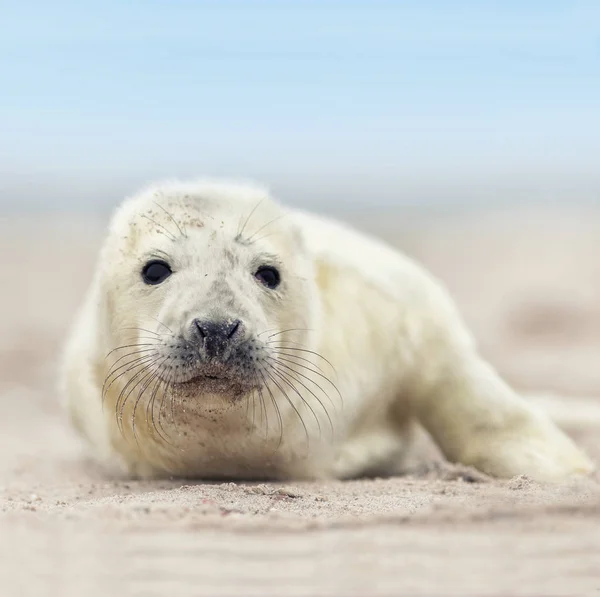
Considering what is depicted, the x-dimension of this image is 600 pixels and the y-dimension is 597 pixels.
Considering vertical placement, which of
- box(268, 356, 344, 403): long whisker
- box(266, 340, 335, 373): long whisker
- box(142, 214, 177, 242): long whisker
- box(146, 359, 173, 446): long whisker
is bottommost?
box(146, 359, 173, 446): long whisker

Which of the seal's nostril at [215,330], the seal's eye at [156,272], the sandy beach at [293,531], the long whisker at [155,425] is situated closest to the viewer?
the sandy beach at [293,531]

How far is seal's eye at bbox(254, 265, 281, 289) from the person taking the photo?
4.25m

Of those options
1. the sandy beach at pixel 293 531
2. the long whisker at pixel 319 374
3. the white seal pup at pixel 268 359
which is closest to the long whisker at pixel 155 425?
the white seal pup at pixel 268 359

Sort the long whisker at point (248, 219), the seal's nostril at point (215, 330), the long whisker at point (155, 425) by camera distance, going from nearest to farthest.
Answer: the seal's nostril at point (215, 330) → the long whisker at point (155, 425) → the long whisker at point (248, 219)

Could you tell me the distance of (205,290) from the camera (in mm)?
3916

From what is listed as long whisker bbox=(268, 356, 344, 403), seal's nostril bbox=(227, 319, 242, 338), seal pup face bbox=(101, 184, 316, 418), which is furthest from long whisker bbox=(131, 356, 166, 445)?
long whisker bbox=(268, 356, 344, 403)

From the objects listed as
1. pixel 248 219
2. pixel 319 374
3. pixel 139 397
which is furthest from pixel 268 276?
pixel 139 397

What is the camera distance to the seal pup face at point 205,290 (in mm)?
3809

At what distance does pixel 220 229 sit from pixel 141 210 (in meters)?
0.39

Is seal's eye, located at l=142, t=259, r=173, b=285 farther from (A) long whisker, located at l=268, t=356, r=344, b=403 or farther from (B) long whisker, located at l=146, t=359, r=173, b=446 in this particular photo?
(A) long whisker, located at l=268, t=356, r=344, b=403

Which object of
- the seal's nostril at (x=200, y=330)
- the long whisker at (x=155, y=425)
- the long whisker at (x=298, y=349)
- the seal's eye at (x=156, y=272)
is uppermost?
the seal's eye at (x=156, y=272)

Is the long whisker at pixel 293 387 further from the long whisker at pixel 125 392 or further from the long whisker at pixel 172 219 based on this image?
the long whisker at pixel 172 219

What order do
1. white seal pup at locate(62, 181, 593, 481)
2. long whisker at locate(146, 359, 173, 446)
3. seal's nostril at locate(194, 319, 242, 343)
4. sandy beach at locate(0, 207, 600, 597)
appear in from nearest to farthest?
1. sandy beach at locate(0, 207, 600, 597)
2. seal's nostril at locate(194, 319, 242, 343)
3. white seal pup at locate(62, 181, 593, 481)
4. long whisker at locate(146, 359, 173, 446)

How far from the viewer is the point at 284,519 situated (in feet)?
11.1
